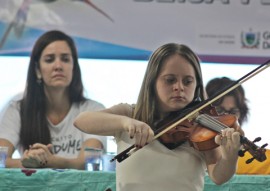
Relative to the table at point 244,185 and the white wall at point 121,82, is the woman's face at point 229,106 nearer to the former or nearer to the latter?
the white wall at point 121,82

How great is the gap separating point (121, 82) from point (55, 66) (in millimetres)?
423

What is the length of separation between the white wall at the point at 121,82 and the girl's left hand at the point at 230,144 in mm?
1844

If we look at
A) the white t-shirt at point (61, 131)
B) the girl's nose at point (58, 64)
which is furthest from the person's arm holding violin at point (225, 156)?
the girl's nose at point (58, 64)

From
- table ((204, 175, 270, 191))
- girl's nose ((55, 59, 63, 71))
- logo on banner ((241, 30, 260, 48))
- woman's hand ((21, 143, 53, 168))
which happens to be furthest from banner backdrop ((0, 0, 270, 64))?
table ((204, 175, 270, 191))

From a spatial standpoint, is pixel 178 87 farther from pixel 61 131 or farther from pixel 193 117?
pixel 61 131

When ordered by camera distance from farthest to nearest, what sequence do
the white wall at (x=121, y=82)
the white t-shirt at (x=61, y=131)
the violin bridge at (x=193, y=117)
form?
the white wall at (x=121, y=82), the white t-shirt at (x=61, y=131), the violin bridge at (x=193, y=117)

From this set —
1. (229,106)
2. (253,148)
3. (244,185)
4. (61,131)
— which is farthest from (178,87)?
(229,106)

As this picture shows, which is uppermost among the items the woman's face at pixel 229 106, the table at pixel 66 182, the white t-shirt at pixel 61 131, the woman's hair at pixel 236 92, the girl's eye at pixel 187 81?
the woman's hair at pixel 236 92

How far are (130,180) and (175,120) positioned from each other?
0.19 metres

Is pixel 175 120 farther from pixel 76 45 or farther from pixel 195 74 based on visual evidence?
pixel 76 45

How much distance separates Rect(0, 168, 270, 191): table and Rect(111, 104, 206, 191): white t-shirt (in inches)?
17.5

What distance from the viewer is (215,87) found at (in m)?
3.21

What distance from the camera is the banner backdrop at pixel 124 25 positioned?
338cm

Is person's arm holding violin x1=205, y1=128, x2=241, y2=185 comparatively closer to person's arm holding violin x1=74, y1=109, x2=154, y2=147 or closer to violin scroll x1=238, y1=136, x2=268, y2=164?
violin scroll x1=238, y1=136, x2=268, y2=164
